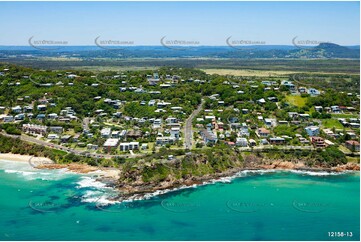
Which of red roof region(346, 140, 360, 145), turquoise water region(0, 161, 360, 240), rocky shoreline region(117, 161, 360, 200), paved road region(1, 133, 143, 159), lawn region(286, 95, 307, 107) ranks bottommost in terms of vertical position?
turquoise water region(0, 161, 360, 240)

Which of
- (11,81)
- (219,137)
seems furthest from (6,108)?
(219,137)

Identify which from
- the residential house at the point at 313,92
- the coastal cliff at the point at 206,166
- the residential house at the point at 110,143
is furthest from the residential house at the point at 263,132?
the residential house at the point at 313,92

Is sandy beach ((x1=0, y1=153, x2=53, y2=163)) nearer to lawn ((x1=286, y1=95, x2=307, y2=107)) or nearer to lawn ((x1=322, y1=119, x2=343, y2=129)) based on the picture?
lawn ((x1=322, y1=119, x2=343, y2=129))

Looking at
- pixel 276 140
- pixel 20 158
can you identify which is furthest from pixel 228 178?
pixel 20 158

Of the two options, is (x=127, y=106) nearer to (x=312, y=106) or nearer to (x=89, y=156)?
(x=89, y=156)

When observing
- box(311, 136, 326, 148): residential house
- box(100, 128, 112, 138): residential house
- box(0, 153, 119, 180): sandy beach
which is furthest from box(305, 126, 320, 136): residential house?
box(100, 128, 112, 138): residential house

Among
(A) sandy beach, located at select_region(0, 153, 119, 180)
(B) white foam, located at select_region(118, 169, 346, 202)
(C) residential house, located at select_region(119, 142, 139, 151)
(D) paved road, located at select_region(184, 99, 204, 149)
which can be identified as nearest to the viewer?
(B) white foam, located at select_region(118, 169, 346, 202)
